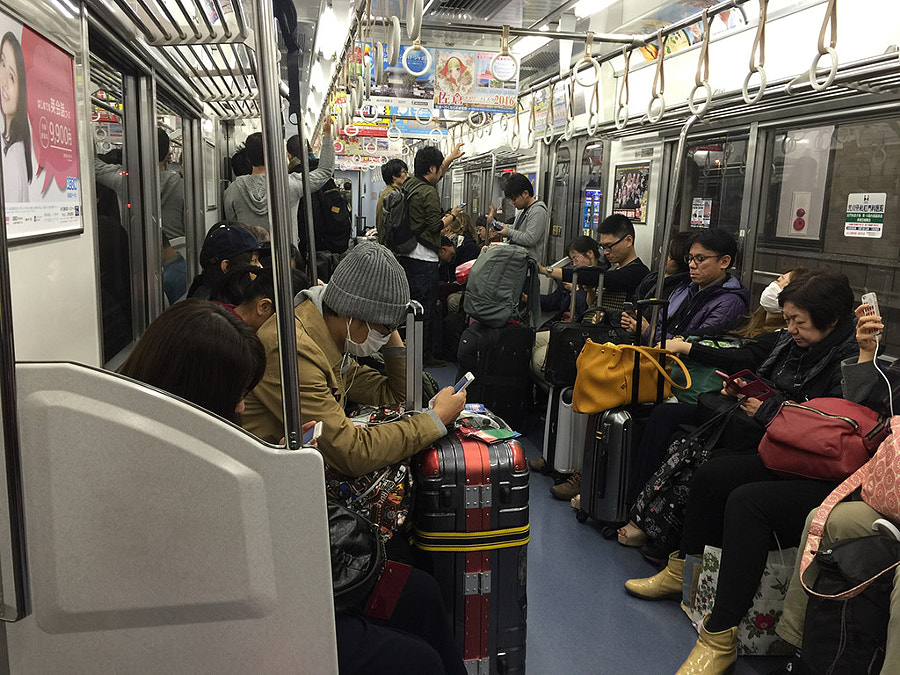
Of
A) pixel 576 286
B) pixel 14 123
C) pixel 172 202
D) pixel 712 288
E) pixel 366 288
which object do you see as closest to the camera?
pixel 14 123

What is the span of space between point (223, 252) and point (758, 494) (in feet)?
8.07

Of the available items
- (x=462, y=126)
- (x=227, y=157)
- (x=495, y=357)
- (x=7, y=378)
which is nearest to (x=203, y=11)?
(x=7, y=378)

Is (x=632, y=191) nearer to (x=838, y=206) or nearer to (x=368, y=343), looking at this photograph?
(x=838, y=206)

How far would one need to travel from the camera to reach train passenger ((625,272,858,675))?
263cm

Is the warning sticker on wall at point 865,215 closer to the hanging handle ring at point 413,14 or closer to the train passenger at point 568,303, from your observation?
the train passenger at point 568,303

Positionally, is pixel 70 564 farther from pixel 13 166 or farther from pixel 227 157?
pixel 227 157

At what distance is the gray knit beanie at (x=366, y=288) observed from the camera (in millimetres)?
2273

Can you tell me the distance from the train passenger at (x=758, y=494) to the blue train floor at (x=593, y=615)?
5.2 inches

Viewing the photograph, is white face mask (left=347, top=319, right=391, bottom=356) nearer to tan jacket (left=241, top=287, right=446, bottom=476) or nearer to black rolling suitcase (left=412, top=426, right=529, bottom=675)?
tan jacket (left=241, top=287, right=446, bottom=476)

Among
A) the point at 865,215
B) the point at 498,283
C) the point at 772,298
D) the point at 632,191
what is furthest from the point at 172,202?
the point at 865,215

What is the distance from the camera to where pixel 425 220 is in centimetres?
647

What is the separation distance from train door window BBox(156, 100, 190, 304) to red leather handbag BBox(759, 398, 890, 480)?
9.72 feet

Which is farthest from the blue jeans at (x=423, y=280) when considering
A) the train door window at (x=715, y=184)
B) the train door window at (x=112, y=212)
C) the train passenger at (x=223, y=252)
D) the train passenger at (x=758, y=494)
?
the train passenger at (x=758, y=494)

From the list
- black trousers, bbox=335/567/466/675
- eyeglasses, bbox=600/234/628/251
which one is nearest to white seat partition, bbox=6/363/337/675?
black trousers, bbox=335/567/466/675
